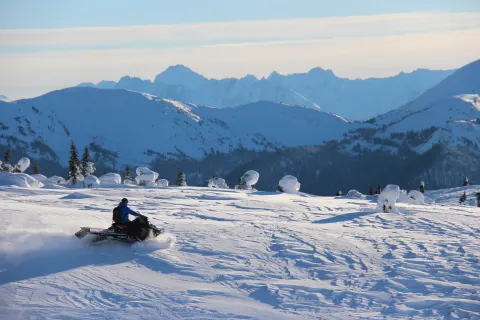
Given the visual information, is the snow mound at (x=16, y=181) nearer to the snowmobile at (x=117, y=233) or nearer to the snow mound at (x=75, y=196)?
the snow mound at (x=75, y=196)

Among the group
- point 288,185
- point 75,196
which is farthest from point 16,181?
point 288,185

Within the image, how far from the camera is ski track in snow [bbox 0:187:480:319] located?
42.1 feet

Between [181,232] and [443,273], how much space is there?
901 cm

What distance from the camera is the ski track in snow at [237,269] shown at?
42.1 ft

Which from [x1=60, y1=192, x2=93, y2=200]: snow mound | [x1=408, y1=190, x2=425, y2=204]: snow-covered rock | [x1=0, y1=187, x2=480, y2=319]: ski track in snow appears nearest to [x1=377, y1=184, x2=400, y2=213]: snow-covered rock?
[x1=0, y1=187, x2=480, y2=319]: ski track in snow

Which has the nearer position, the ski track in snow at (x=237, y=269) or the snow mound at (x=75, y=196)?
the ski track in snow at (x=237, y=269)

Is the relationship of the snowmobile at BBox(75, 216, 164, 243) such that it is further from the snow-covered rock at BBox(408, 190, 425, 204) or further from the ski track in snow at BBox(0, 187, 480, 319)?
the snow-covered rock at BBox(408, 190, 425, 204)

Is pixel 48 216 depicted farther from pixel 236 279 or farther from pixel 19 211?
pixel 236 279

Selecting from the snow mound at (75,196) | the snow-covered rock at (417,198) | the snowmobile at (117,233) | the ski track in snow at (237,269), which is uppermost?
the snow-covered rock at (417,198)

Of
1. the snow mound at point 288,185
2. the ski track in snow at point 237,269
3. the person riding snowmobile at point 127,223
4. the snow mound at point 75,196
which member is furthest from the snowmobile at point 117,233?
the snow mound at point 288,185

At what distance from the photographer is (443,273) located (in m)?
16.2

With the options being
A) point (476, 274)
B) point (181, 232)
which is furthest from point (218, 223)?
point (476, 274)

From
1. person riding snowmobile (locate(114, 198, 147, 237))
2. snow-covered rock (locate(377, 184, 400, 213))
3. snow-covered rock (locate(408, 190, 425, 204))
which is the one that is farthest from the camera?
snow-covered rock (locate(408, 190, 425, 204))

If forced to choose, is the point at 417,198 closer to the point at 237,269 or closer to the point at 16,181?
the point at 16,181
